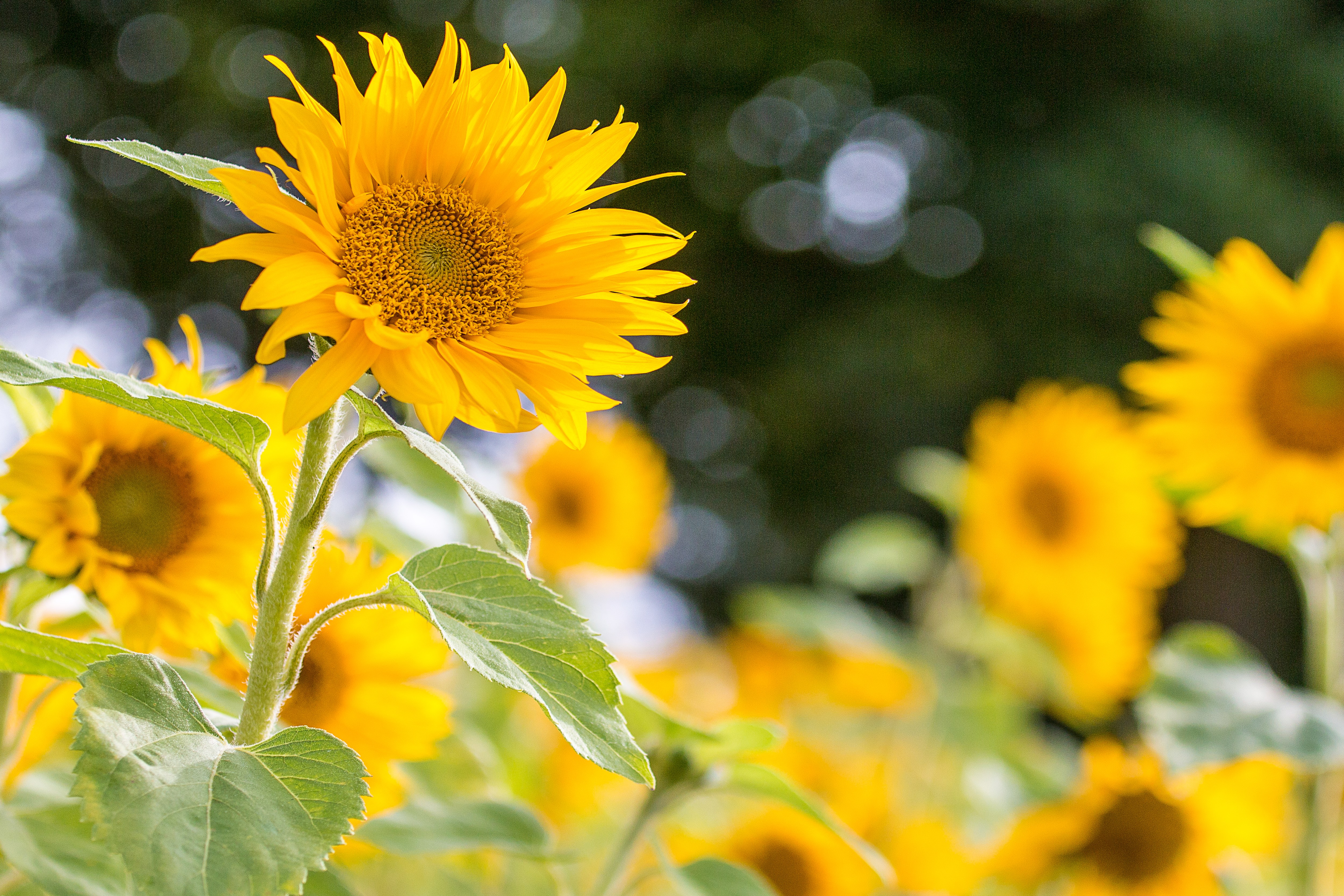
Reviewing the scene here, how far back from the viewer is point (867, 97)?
5168 mm

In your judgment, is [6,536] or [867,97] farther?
[867,97]

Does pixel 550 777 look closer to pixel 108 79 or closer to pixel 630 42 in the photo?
pixel 630 42

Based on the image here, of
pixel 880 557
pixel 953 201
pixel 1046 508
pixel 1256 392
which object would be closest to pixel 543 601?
pixel 1256 392

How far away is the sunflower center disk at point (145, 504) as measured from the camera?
65 centimetres

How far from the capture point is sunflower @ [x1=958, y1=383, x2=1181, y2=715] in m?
1.71

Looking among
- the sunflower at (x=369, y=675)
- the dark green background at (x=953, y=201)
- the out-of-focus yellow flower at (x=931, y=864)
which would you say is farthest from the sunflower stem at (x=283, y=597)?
the dark green background at (x=953, y=201)

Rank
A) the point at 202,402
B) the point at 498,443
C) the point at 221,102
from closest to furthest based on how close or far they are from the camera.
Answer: the point at 202,402, the point at 498,443, the point at 221,102

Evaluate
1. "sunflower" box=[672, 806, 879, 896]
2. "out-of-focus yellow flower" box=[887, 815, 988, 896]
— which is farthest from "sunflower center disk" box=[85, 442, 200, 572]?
"out-of-focus yellow flower" box=[887, 815, 988, 896]

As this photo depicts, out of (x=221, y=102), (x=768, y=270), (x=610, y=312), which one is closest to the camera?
(x=610, y=312)

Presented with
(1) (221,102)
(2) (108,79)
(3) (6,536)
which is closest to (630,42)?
(1) (221,102)

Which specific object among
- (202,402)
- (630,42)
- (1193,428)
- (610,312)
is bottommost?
(202,402)

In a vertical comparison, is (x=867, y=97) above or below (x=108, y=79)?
above

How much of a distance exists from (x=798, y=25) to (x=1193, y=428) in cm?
418

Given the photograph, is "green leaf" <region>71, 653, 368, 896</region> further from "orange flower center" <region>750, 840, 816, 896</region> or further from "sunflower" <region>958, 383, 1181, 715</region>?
"sunflower" <region>958, 383, 1181, 715</region>
